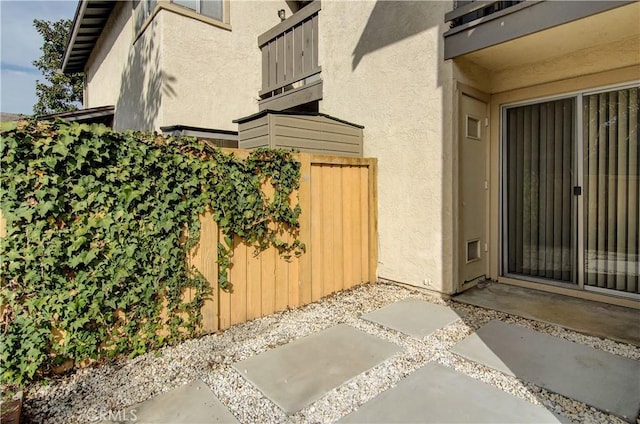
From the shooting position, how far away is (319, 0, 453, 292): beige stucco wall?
15.0ft

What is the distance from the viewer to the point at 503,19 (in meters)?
3.91

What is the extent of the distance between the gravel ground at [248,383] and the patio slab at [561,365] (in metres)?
0.10

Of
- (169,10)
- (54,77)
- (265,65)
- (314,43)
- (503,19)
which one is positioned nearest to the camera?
(503,19)

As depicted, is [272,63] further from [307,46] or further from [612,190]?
[612,190]

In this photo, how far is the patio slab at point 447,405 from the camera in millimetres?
2225

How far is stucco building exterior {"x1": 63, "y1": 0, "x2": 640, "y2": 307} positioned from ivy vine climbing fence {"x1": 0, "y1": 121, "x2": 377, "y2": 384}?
1.61 m

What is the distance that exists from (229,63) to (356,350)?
645cm

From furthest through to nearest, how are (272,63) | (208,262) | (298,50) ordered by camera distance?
(272,63) → (298,50) → (208,262)

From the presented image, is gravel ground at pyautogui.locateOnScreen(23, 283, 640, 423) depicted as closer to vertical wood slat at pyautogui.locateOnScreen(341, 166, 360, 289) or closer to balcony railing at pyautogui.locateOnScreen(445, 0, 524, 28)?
vertical wood slat at pyautogui.locateOnScreen(341, 166, 360, 289)

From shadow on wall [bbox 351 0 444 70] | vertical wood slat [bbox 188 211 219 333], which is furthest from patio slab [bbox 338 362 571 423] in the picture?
shadow on wall [bbox 351 0 444 70]

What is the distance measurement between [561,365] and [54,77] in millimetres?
27011

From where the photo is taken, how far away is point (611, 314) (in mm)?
3846

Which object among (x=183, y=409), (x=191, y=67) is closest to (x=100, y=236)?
(x=183, y=409)

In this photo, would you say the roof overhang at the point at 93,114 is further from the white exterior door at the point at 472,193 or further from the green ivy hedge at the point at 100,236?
the white exterior door at the point at 472,193
